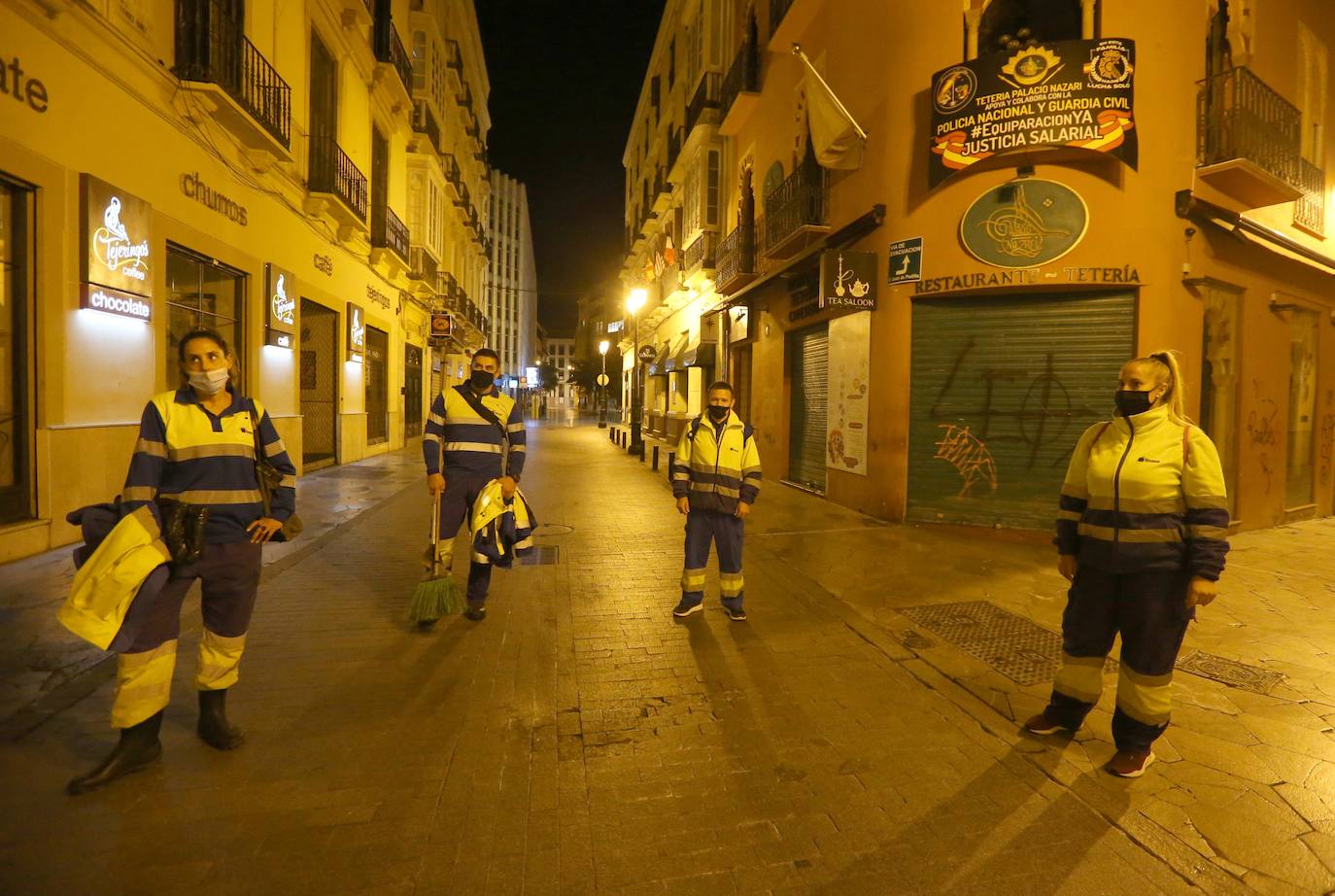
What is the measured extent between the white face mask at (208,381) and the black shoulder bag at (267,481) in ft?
0.76

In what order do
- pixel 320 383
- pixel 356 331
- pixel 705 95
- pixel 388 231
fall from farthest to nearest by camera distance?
pixel 705 95, pixel 388 231, pixel 356 331, pixel 320 383

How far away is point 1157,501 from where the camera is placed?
308 centimetres

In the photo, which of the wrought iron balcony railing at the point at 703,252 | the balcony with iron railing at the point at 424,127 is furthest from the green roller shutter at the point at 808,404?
the balcony with iron railing at the point at 424,127

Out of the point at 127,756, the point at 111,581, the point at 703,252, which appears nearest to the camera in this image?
the point at 111,581

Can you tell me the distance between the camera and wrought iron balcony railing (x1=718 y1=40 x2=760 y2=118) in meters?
15.0

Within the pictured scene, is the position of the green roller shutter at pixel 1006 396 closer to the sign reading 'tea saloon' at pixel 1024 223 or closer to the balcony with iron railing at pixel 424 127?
the sign reading 'tea saloon' at pixel 1024 223

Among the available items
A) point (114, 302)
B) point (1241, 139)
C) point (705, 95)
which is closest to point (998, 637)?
point (1241, 139)

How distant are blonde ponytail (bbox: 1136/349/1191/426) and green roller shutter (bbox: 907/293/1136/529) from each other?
18.8ft

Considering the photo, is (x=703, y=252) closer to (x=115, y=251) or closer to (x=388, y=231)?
(x=388, y=231)

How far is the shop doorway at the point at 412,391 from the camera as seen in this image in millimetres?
21845

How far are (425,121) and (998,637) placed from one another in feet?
72.9

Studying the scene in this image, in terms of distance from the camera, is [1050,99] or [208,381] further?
[1050,99]

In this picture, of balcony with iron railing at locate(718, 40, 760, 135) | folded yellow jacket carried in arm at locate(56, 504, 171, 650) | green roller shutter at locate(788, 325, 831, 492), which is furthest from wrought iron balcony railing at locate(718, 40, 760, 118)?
folded yellow jacket carried in arm at locate(56, 504, 171, 650)

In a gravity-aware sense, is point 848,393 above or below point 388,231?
below
